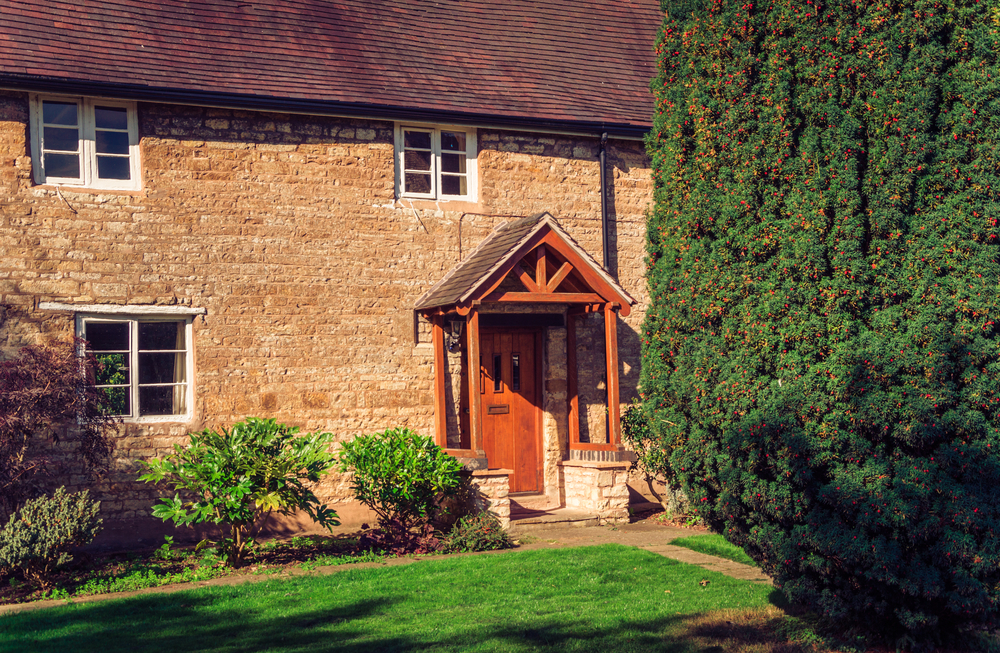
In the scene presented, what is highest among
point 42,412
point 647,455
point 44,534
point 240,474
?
point 42,412

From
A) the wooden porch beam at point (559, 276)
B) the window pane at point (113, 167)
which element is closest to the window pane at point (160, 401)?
the window pane at point (113, 167)

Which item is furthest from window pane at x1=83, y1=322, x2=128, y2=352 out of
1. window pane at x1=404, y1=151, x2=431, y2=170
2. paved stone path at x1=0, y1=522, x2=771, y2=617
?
window pane at x1=404, y1=151, x2=431, y2=170

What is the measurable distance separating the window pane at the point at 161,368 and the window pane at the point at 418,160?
12.8ft

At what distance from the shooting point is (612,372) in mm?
11602

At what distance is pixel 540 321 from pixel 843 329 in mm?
6921

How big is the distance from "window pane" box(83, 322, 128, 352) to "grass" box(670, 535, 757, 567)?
271 inches

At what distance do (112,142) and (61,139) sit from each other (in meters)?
0.55

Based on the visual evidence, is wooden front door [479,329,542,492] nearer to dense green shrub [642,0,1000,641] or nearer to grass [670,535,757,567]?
grass [670,535,757,567]

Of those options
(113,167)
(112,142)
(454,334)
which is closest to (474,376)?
(454,334)

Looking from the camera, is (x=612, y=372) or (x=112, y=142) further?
(x=612, y=372)

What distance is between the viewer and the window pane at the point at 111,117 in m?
10.5

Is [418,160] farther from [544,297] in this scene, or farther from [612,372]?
[612,372]

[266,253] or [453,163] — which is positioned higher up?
[453,163]

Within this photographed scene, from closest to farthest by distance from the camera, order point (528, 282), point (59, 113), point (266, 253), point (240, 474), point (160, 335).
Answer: point (240, 474), point (59, 113), point (160, 335), point (266, 253), point (528, 282)
